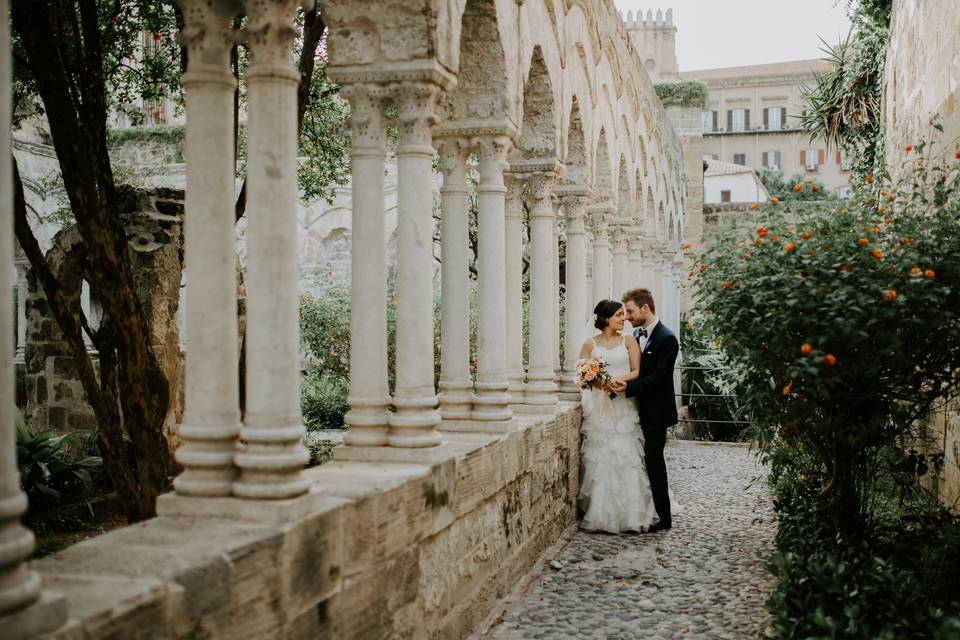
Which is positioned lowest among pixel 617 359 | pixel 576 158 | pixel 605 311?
pixel 617 359

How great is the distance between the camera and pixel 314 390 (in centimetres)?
1196

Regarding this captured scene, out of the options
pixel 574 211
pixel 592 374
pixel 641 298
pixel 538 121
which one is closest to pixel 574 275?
pixel 574 211

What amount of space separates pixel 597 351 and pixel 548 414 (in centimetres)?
66

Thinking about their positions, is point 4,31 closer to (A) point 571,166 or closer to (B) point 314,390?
(A) point 571,166

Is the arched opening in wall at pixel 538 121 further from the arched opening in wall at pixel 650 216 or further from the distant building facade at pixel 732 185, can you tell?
the distant building facade at pixel 732 185

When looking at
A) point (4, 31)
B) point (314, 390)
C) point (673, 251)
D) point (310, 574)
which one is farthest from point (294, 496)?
point (673, 251)

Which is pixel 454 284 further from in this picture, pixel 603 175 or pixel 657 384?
pixel 603 175

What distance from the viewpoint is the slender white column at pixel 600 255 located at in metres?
9.01

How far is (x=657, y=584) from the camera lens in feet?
17.7

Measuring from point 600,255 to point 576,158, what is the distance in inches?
56.6

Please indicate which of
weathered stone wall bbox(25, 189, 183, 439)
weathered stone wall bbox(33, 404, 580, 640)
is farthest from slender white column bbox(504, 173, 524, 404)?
weathered stone wall bbox(25, 189, 183, 439)

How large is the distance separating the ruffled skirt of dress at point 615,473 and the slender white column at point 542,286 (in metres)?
0.45

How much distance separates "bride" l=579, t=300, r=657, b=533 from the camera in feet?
22.1

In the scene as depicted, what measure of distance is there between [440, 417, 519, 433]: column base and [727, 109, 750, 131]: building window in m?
47.8
